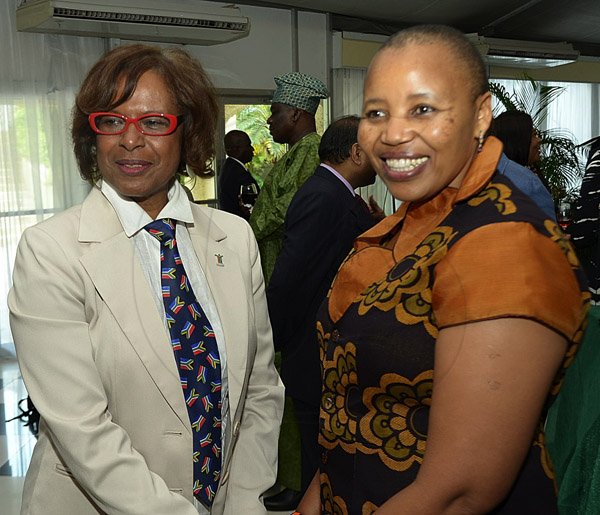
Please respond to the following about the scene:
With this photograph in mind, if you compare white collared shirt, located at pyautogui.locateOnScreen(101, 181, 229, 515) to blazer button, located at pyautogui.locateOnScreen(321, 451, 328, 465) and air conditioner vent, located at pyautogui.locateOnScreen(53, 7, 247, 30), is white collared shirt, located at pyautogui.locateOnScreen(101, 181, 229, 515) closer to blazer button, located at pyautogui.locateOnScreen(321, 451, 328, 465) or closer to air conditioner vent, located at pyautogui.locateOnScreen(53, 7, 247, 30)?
blazer button, located at pyautogui.locateOnScreen(321, 451, 328, 465)

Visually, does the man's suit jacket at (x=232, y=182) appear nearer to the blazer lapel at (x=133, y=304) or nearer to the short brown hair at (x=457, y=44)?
the blazer lapel at (x=133, y=304)

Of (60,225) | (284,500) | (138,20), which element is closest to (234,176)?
(138,20)

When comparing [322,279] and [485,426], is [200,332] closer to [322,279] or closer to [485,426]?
[485,426]

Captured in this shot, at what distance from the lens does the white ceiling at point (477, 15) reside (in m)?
9.05

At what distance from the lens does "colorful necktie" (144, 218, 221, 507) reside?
160 cm

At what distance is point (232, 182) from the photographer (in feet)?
21.9

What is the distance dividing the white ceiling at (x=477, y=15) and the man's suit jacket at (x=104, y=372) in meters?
7.47

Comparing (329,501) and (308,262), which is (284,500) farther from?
(329,501)

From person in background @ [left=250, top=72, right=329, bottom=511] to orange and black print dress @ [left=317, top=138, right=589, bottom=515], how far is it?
7.10ft

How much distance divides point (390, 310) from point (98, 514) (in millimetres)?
837

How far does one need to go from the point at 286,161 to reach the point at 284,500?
161cm

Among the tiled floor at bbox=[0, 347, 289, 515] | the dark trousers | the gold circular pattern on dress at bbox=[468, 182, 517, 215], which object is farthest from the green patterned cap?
the gold circular pattern on dress at bbox=[468, 182, 517, 215]

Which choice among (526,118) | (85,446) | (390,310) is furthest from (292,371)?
(390,310)

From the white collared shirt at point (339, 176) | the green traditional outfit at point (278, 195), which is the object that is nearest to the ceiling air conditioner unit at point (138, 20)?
the green traditional outfit at point (278, 195)
